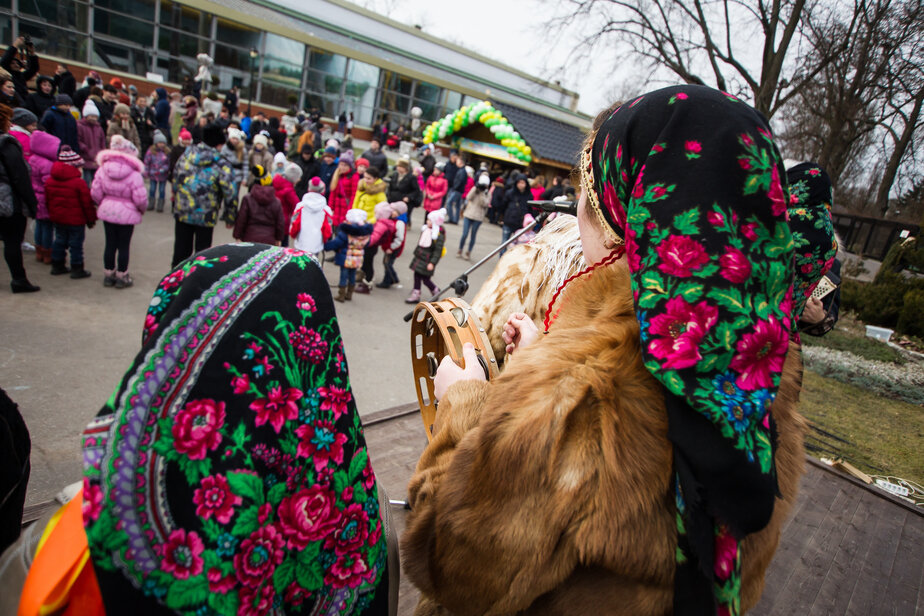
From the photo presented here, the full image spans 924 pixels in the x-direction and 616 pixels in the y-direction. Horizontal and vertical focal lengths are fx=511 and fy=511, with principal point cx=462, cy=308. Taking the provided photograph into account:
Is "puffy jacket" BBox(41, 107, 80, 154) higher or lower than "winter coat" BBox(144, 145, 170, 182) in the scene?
higher

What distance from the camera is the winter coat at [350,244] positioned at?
6855 millimetres

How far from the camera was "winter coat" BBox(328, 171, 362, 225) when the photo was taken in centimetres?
850

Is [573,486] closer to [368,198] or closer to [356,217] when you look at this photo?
[356,217]

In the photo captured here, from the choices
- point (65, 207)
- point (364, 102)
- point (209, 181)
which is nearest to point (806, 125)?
point (364, 102)

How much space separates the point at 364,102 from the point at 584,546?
2740 cm

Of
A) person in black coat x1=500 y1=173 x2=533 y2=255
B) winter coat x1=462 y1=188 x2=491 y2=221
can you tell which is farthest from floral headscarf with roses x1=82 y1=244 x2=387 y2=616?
person in black coat x1=500 y1=173 x2=533 y2=255

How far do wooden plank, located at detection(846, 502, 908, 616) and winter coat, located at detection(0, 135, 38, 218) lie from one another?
23.0ft

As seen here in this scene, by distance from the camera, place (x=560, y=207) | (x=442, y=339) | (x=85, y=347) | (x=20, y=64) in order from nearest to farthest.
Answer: (x=442, y=339), (x=560, y=207), (x=85, y=347), (x=20, y=64)


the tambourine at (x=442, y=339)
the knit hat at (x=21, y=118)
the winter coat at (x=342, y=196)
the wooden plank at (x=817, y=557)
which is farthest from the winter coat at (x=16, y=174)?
the wooden plank at (x=817, y=557)

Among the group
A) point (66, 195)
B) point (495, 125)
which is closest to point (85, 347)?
point (66, 195)

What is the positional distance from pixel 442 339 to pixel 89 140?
8993 mm

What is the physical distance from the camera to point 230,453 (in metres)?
0.91

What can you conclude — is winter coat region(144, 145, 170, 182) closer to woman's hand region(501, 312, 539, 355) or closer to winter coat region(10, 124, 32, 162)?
winter coat region(10, 124, 32, 162)

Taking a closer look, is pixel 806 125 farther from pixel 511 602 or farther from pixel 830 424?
pixel 511 602
